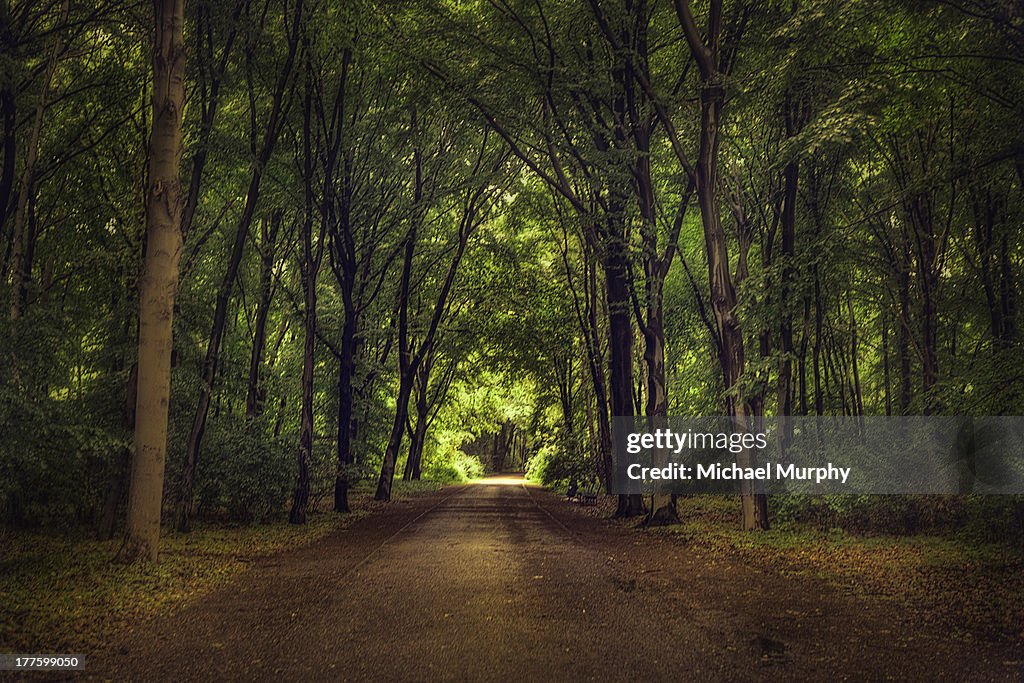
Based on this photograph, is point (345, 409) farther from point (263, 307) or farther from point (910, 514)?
point (910, 514)

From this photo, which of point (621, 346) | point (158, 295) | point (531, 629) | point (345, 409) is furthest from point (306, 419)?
point (531, 629)

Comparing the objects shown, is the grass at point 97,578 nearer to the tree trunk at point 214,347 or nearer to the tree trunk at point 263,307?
the tree trunk at point 214,347

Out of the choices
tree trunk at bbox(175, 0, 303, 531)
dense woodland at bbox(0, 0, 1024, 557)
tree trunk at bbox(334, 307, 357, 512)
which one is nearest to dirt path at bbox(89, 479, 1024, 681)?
dense woodland at bbox(0, 0, 1024, 557)

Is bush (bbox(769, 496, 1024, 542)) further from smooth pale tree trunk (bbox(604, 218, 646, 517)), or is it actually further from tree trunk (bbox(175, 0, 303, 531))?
tree trunk (bbox(175, 0, 303, 531))

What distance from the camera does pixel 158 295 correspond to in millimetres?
13234

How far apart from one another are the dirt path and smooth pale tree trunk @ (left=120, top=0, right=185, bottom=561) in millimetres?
2062

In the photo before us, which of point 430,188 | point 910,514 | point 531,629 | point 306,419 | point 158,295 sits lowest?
point 531,629

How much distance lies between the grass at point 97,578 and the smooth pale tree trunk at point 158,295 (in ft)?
3.01

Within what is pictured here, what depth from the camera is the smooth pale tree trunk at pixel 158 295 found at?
1308cm

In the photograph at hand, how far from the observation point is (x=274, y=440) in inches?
854

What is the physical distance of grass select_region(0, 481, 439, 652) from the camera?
8.50 m

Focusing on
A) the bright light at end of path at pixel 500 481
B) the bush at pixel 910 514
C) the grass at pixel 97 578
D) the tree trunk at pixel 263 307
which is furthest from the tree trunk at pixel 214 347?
the bright light at end of path at pixel 500 481

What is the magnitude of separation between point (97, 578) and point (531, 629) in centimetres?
676

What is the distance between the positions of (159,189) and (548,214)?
1863cm
